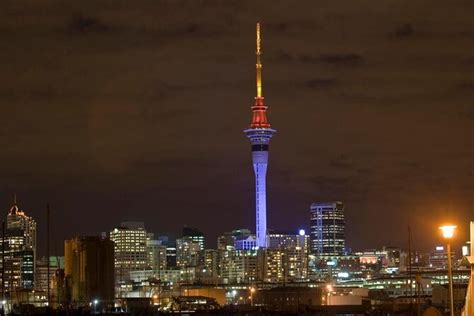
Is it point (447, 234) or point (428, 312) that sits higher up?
point (447, 234)

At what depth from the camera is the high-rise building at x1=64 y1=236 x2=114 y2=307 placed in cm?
14812

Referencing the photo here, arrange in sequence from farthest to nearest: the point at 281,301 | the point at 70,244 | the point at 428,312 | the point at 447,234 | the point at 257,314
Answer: the point at 281,301, the point at 70,244, the point at 257,314, the point at 428,312, the point at 447,234

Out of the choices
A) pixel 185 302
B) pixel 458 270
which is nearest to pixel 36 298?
pixel 185 302

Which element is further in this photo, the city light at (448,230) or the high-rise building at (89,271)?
the high-rise building at (89,271)

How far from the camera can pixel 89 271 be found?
14800 centimetres

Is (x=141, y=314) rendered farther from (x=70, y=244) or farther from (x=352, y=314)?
(x=70, y=244)

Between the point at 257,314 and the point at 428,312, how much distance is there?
84.4 meters

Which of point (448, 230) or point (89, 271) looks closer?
point (448, 230)

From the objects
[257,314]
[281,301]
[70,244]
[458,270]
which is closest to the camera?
[257,314]

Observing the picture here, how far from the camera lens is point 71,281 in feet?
487

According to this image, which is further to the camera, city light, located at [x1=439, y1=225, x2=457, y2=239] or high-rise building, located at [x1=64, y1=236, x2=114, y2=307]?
high-rise building, located at [x1=64, y1=236, x2=114, y2=307]

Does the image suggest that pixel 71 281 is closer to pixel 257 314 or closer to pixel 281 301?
pixel 281 301

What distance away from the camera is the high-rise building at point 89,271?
148m

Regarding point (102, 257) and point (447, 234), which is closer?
point (447, 234)
